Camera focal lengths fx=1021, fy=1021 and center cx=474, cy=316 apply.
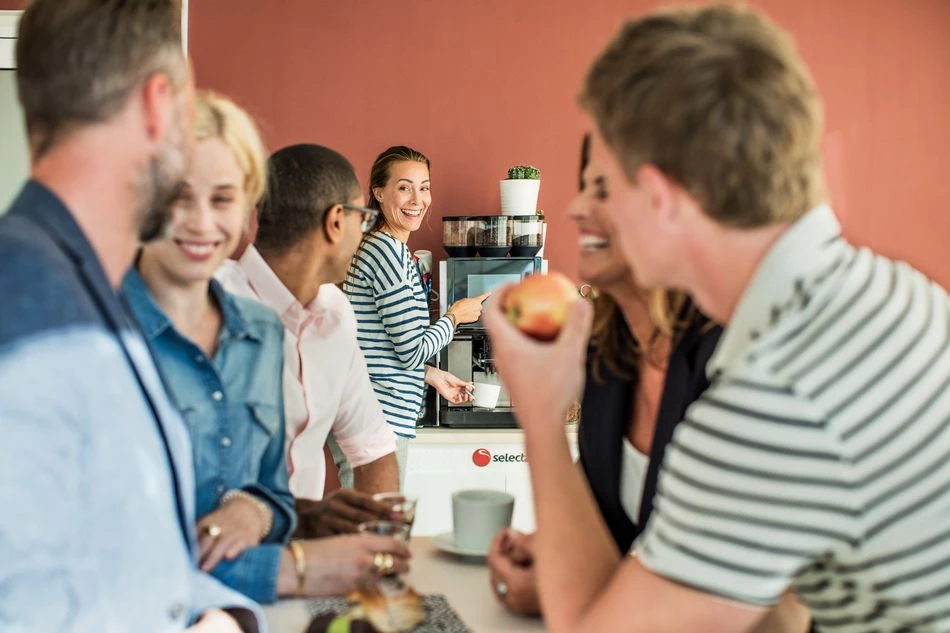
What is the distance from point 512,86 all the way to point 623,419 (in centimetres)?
285

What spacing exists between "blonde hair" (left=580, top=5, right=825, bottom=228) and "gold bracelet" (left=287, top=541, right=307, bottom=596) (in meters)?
0.69

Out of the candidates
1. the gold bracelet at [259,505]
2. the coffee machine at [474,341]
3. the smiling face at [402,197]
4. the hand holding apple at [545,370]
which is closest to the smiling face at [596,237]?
the hand holding apple at [545,370]

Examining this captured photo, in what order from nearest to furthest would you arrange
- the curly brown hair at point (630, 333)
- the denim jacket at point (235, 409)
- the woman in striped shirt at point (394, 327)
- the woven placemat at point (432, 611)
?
the woven placemat at point (432, 611) → the denim jacket at point (235, 409) → the curly brown hair at point (630, 333) → the woman in striped shirt at point (394, 327)

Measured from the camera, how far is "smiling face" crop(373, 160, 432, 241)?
352 centimetres

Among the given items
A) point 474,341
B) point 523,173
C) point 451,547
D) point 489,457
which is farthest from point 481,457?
point 451,547

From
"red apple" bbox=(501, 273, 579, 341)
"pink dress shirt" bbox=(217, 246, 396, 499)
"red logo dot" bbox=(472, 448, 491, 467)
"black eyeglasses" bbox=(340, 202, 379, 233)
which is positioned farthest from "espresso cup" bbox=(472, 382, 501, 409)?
"red apple" bbox=(501, 273, 579, 341)

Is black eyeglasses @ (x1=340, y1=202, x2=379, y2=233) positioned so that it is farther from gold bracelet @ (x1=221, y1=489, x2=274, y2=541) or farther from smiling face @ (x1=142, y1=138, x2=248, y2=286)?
gold bracelet @ (x1=221, y1=489, x2=274, y2=541)

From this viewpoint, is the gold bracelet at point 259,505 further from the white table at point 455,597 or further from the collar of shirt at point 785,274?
the collar of shirt at point 785,274

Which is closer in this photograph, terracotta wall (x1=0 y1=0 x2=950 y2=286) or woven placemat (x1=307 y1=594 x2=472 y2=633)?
woven placemat (x1=307 y1=594 x2=472 y2=633)

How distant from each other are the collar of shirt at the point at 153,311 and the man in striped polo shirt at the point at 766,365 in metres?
0.65

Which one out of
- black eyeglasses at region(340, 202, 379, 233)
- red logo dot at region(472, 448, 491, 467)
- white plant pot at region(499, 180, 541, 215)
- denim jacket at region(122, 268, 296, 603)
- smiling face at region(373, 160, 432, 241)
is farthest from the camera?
white plant pot at region(499, 180, 541, 215)

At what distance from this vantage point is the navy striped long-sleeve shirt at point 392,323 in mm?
3096

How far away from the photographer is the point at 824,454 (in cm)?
91

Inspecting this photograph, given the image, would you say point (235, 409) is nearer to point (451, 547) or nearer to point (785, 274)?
point (451, 547)
